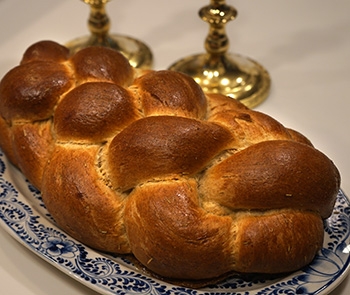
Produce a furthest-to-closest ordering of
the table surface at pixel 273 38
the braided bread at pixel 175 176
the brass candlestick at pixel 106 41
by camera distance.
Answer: the brass candlestick at pixel 106 41, the table surface at pixel 273 38, the braided bread at pixel 175 176

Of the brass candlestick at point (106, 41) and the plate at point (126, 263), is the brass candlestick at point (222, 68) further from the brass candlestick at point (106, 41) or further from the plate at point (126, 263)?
the plate at point (126, 263)

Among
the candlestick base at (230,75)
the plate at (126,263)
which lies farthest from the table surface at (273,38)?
the plate at (126,263)

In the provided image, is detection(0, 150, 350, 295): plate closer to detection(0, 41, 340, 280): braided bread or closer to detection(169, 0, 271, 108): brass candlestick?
detection(0, 41, 340, 280): braided bread

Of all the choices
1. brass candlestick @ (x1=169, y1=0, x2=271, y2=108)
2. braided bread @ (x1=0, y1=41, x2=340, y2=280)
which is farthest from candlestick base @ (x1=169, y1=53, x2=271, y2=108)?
braided bread @ (x1=0, y1=41, x2=340, y2=280)

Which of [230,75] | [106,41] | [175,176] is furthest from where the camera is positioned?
[106,41]

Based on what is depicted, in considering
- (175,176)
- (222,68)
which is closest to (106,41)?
(222,68)

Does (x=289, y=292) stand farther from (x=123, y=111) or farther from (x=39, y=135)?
(x=39, y=135)

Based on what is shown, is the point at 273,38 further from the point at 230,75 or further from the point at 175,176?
the point at 175,176
